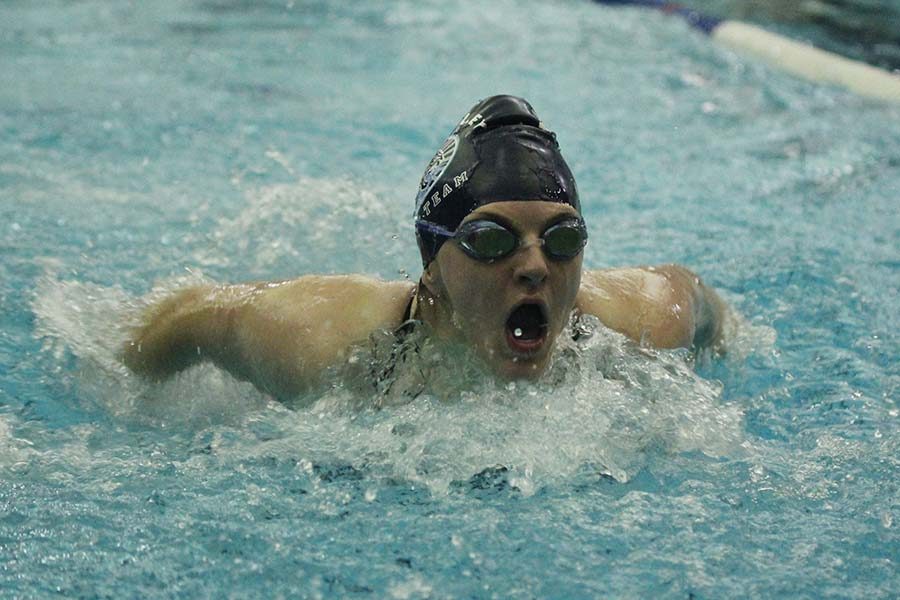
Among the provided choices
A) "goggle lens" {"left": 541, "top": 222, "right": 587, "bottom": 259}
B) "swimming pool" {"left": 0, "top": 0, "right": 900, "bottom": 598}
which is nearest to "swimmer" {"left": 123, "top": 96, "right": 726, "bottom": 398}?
"goggle lens" {"left": 541, "top": 222, "right": 587, "bottom": 259}

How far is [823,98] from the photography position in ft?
20.9

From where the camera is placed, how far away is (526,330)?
250 cm

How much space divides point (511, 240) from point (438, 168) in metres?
0.30

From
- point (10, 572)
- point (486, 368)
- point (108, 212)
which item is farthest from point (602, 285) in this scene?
point (108, 212)

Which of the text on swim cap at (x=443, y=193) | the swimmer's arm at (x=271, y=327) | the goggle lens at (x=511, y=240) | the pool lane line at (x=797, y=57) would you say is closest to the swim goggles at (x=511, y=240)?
the goggle lens at (x=511, y=240)

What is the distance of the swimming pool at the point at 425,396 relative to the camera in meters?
2.24

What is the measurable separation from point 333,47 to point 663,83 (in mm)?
2187

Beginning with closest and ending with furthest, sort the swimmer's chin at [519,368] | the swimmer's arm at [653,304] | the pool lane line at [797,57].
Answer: the swimmer's chin at [519,368]
the swimmer's arm at [653,304]
the pool lane line at [797,57]

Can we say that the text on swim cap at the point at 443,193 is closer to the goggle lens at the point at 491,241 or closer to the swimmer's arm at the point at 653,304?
the goggle lens at the point at 491,241

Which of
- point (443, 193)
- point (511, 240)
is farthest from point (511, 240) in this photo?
point (443, 193)

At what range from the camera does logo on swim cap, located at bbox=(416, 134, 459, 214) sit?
8.53 ft

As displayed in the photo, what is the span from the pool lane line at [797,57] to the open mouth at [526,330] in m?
4.41

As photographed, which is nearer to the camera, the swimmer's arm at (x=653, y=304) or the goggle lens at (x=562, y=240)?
the goggle lens at (x=562, y=240)

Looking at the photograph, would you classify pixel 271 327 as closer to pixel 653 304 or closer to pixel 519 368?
pixel 519 368
